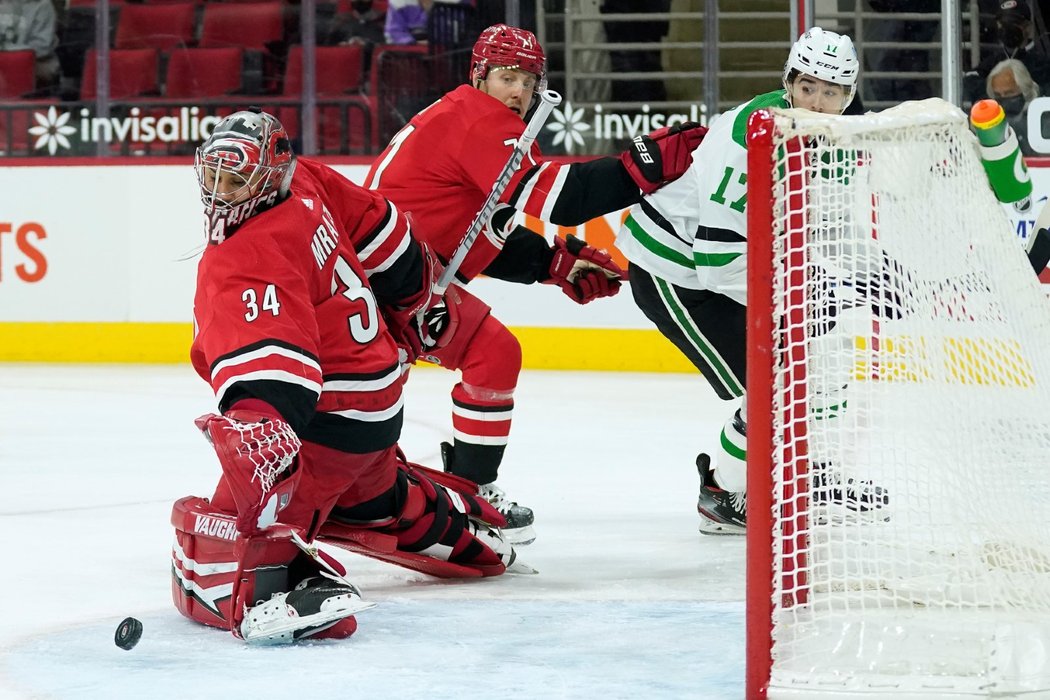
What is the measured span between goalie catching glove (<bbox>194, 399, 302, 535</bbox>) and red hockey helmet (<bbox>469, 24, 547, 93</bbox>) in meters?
1.27

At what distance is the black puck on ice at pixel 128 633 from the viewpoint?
2.46m

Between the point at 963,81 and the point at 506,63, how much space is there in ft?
10.3

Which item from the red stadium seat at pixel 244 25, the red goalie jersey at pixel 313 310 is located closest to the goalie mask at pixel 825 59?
the red goalie jersey at pixel 313 310

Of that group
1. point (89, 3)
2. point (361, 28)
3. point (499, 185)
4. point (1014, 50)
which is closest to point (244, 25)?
point (361, 28)

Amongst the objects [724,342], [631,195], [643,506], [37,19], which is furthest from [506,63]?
[37,19]

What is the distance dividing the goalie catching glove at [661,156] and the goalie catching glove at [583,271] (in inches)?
10.2

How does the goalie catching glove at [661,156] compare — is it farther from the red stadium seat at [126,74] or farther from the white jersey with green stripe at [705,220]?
the red stadium seat at [126,74]

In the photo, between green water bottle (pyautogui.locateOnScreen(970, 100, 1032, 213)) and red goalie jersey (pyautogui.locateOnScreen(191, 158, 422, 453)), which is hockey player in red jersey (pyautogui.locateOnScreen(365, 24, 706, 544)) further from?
green water bottle (pyautogui.locateOnScreen(970, 100, 1032, 213))

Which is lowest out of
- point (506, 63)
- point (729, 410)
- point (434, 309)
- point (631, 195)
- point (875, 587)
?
point (729, 410)

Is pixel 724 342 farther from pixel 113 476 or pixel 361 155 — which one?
pixel 361 155

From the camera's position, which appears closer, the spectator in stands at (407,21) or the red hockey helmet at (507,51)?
the red hockey helmet at (507,51)

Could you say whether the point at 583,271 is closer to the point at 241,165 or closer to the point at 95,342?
the point at 241,165

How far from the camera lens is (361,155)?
22.1 ft

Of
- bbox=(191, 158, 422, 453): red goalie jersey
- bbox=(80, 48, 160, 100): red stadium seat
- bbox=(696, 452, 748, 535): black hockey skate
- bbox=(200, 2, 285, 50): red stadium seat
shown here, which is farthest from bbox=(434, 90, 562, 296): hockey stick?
bbox=(80, 48, 160, 100): red stadium seat
